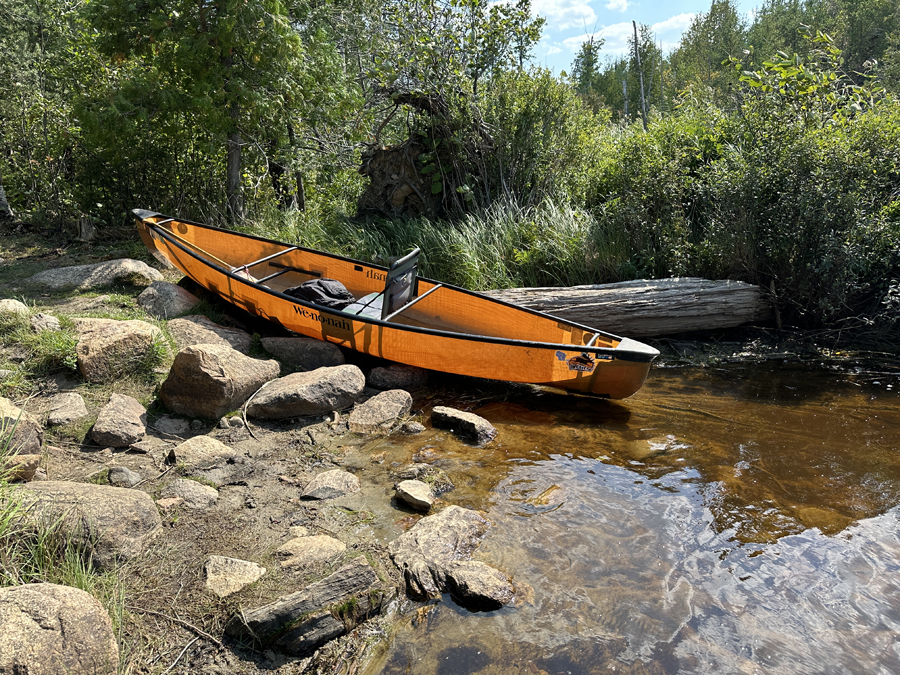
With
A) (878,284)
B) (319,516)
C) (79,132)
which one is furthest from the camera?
(79,132)

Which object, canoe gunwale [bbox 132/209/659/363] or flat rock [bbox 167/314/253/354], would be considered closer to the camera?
canoe gunwale [bbox 132/209/659/363]

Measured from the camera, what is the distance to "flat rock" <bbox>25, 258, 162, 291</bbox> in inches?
273

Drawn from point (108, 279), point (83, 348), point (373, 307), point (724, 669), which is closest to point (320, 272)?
point (373, 307)

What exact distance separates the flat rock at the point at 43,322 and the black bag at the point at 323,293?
6.80 ft

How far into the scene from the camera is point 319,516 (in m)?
3.44

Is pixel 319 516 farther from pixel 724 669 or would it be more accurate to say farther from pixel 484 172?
pixel 484 172

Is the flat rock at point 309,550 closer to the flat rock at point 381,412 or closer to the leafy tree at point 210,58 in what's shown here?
the flat rock at point 381,412

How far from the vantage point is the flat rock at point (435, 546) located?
2920 millimetres

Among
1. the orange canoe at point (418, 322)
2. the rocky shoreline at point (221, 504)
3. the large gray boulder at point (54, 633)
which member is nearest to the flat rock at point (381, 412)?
the rocky shoreline at point (221, 504)

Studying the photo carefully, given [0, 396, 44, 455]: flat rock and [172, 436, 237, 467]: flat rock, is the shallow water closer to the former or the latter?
[172, 436, 237, 467]: flat rock

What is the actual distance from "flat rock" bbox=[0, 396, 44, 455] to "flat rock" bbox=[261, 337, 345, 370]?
7.76 ft

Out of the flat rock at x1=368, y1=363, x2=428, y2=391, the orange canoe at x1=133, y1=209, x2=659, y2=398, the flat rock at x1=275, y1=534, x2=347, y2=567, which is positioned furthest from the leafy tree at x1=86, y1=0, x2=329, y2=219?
the flat rock at x1=275, y1=534, x2=347, y2=567

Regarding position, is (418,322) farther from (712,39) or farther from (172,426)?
(712,39)

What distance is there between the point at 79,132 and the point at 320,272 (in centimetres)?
481
